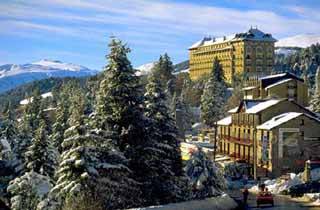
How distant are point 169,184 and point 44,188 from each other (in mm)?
7694

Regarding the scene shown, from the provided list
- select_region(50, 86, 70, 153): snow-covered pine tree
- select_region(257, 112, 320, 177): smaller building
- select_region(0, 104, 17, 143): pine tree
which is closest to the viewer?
select_region(50, 86, 70, 153): snow-covered pine tree

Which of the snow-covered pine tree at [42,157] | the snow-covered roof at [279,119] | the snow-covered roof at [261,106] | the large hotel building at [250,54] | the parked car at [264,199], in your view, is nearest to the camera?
the parked car at [264,199]

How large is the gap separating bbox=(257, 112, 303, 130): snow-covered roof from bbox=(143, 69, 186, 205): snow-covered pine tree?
90.3ft

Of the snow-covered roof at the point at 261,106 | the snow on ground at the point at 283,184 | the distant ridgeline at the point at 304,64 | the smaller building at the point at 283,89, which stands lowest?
the snow on ground at the point at 283,184

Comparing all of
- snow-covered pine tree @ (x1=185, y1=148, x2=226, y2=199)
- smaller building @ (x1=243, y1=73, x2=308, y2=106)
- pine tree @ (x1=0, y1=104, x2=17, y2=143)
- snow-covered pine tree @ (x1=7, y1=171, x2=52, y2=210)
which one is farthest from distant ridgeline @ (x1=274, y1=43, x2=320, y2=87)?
snow-covered pine tree @ (x1=7, y1=171, x2=52, y2=210)

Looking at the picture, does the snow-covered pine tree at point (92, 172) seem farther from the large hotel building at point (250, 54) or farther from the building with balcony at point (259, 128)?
the large hotel building at point (250, 54)

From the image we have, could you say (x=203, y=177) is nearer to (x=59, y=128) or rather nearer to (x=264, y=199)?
(x=264, y=199)

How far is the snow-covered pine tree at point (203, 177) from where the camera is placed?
1623 inches

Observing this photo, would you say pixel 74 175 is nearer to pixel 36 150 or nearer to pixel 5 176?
pixel 36 150

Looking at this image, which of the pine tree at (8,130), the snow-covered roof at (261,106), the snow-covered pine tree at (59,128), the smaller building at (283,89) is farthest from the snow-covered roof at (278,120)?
the pine tree at (8,130)

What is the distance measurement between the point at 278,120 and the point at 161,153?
107 feet

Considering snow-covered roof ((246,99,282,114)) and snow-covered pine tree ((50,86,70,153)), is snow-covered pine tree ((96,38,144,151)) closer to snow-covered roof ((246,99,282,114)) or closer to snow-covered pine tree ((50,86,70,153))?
snow-covered pine tree ((50,86,70,153))

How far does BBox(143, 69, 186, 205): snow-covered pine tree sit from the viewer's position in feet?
105

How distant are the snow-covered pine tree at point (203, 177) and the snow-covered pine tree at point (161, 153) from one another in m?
5.05
